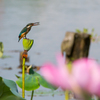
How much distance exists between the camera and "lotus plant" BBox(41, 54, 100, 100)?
276mm

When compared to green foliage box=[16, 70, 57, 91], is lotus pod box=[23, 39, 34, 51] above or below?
above

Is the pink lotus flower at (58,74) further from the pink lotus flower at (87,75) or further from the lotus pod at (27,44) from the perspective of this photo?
the lotus pod at (27,44)

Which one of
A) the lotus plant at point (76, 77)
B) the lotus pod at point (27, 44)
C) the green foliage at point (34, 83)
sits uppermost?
the lotus plant at point (76, 77)

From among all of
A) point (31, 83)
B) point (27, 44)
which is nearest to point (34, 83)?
point (31, 83)

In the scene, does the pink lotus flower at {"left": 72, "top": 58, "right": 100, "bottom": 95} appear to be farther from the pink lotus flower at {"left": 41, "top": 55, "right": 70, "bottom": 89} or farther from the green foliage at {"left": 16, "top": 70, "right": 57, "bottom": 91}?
the green foliage at {"left": 16, "top": 70, "right": 57, "bottom": 91}

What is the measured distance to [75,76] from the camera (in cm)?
28

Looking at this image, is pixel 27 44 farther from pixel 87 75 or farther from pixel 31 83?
pixel 87 75

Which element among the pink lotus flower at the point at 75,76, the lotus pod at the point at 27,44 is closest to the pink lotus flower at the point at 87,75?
the pink lotus flower at the point at 75,76

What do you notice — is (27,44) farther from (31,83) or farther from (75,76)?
(75,76)

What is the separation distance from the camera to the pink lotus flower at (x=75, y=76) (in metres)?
0.28

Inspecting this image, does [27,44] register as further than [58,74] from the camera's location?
Yes

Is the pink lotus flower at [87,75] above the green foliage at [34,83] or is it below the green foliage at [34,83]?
above

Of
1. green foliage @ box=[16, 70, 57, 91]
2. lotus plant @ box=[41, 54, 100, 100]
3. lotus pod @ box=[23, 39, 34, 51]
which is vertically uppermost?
lotus plant @ box=[41, 54, 100, 100]

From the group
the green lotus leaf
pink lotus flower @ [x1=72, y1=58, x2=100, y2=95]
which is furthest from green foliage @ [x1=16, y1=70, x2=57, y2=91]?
pink lotus flower @ [x1=72, y1=58, x2=100, y2=95]
